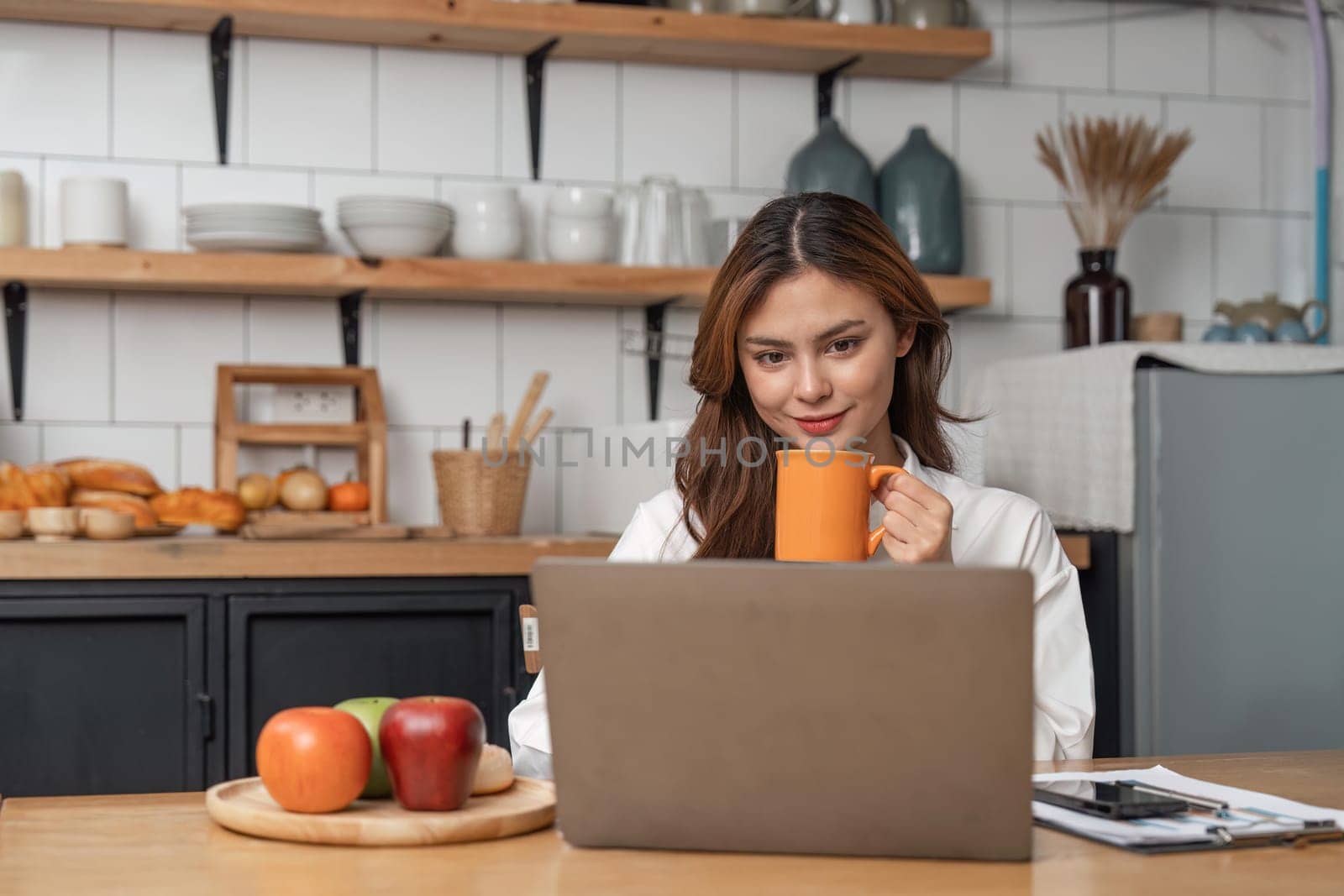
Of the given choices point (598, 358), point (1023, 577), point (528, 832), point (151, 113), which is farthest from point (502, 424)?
point (1023, 577)

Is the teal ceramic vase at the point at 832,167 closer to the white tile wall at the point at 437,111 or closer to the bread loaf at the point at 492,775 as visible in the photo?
the white tile wall at the point at 437,111

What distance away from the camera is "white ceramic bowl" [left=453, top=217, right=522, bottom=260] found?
299 centimetres

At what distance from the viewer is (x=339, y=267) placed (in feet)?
9.39

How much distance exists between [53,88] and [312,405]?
30.9 inches

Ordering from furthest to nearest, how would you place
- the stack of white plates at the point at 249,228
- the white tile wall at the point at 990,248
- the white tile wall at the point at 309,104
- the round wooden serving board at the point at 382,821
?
the white tile wall at the point at 990,248 → the white tile wall at the point at 309,104 → the stack of white plates at the point at 249,228 → the round wooden serving board at the point at 382,821

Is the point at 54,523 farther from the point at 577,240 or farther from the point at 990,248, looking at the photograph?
the point at 990,248

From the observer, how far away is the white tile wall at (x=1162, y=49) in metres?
3.54

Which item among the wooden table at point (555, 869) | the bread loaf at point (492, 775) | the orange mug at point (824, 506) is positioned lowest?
the wooden table at point (555, 869)

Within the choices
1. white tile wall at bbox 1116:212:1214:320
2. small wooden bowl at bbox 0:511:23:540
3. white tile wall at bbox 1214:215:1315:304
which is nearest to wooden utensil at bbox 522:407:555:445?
small wooden bowl at bbox 0:511:23:540

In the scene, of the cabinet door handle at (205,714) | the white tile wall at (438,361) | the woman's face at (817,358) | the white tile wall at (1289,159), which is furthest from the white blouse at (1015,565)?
the white tile wall at (1289,159)

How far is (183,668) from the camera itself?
8.14ft

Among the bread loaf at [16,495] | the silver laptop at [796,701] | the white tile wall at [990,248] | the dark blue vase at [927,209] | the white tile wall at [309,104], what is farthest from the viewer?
the white tile wall at [990,248]

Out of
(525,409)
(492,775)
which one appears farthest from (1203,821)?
(525,409)

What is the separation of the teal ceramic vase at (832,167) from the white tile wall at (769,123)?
12 centimetres
